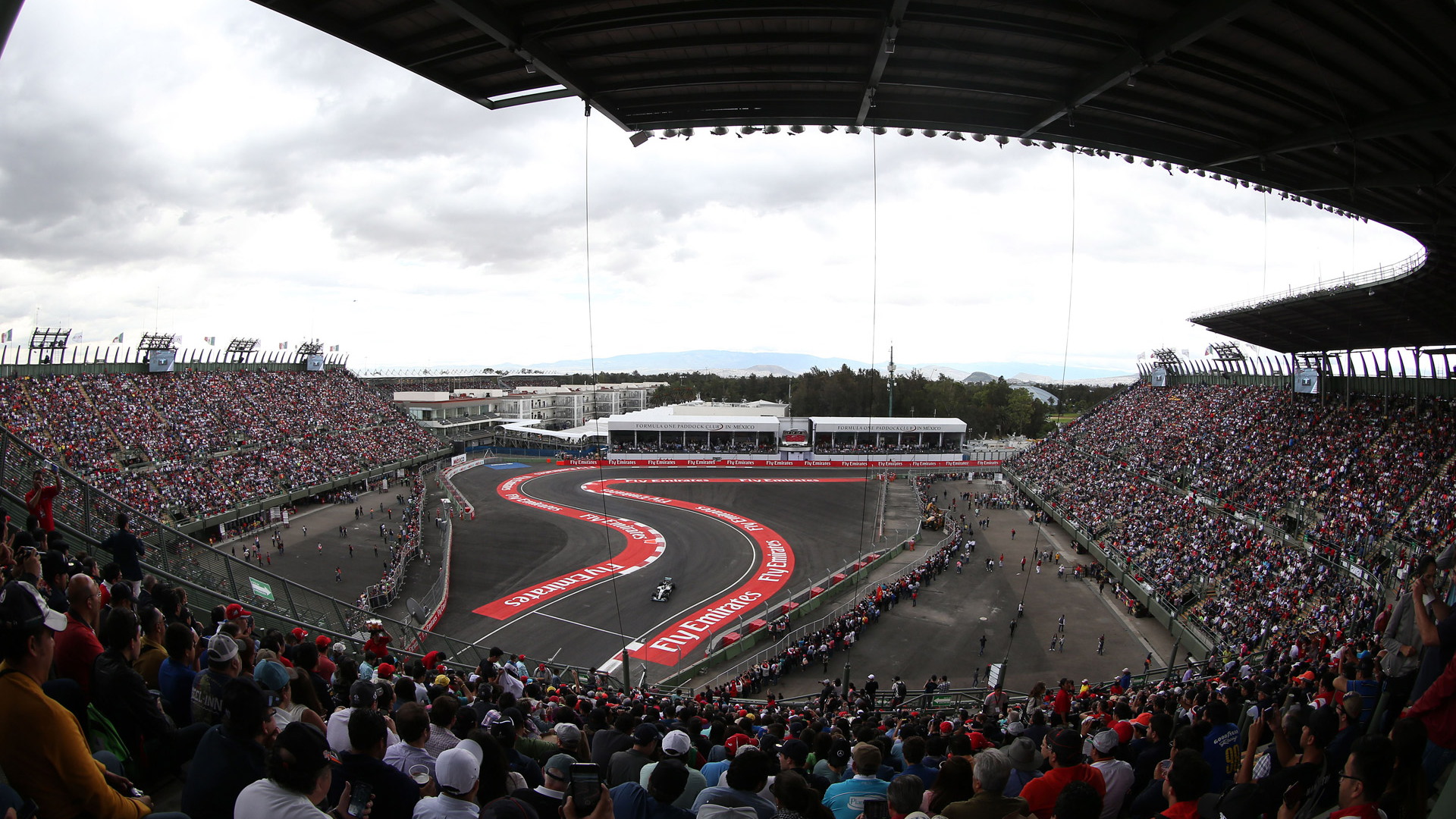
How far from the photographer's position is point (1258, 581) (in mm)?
19750

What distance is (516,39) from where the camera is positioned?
878 cm

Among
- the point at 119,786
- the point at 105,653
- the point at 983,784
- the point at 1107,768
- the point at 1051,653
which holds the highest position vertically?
the point at 105,653

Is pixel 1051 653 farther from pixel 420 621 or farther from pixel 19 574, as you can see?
pixel 19 574

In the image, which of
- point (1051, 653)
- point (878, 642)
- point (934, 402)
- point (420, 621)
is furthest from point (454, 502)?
point (934, 402)

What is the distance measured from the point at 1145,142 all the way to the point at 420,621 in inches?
859

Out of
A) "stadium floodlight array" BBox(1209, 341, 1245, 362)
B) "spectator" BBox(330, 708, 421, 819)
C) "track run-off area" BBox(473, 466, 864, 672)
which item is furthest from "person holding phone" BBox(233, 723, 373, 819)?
"stadium floodlight array" BBox(1209, 341, 1245, 362)

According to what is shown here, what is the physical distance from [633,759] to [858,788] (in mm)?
1535

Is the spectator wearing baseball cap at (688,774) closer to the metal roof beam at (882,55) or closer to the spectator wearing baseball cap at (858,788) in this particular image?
the spectator wearing baseball cap at (858,788)

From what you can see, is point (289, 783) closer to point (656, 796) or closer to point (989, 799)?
point (656, 796)

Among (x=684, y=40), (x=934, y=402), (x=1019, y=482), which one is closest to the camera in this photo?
(x=684, y=40)

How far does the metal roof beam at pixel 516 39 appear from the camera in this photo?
310 inches

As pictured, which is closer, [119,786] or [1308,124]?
[119,786]

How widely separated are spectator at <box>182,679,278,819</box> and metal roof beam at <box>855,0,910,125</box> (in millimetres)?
8739

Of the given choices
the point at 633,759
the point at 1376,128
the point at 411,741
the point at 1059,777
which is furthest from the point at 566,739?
the point at 1376,128
